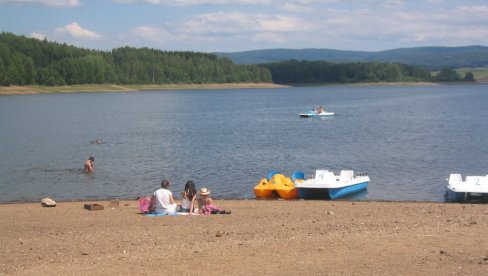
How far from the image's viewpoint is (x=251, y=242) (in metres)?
15.7

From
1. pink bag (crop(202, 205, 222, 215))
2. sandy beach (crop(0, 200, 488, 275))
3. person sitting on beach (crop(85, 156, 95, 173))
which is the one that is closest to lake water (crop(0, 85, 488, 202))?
person sitting on beach (crop(85, 156, 95, 173))

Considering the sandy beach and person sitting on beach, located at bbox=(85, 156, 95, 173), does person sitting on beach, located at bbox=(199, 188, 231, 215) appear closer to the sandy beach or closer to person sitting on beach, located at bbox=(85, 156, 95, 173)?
the sandy beach

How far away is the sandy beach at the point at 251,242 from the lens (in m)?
13.3

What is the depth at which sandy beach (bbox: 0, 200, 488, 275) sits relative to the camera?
43.7ft

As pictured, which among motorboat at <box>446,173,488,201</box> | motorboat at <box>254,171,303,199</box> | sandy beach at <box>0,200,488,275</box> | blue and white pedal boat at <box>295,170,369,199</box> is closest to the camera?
sandy beach at <box>0,200,488,275</box>

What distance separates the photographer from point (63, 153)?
46.6 meters

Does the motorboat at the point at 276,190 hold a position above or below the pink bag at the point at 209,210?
below

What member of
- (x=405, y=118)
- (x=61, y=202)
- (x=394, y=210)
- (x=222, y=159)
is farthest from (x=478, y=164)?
(x=405, y=118)

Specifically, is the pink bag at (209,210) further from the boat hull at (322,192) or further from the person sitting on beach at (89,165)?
the person sitting on beach at (89,165)

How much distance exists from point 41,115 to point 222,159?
177 feet

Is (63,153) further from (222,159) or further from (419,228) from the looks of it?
(419,228)

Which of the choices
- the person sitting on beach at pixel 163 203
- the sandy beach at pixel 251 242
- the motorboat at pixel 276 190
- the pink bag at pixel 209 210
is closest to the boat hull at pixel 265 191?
the motorboat at pixel 276 190

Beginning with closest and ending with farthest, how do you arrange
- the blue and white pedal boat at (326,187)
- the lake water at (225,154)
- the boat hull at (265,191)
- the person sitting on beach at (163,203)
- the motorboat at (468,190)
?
the person sitting on beach at (163,203), the motorboat at (468,190), the blue and white pedal boat at (326,187), the boat hull at (265,191), the lake water at (225,154)

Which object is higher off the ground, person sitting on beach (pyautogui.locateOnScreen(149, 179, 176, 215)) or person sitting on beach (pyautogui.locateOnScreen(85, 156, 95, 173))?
person sitting on beach (pyautogui.locateOnScreen(149, 179, 176, 215))
